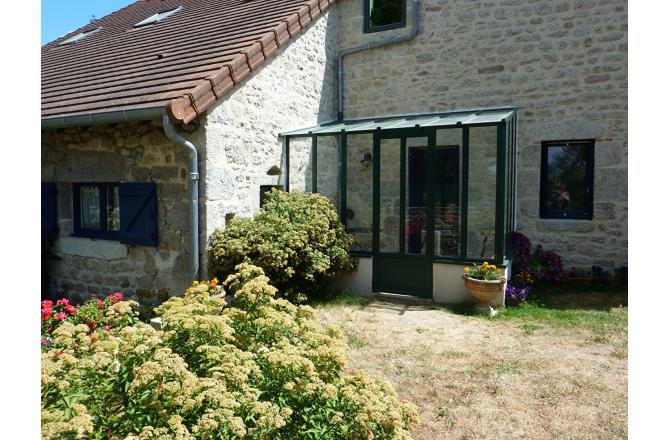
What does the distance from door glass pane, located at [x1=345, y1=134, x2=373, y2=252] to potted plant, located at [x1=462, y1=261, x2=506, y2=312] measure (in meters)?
1.63

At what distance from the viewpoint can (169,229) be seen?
5.77m

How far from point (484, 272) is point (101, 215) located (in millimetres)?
5521

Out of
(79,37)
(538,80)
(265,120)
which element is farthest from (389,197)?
(79,37)

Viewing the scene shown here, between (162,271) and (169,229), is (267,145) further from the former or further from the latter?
(162,271)

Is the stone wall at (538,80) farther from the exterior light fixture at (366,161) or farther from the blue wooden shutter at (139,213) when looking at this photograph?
the blue wooden shutter at (139,213)

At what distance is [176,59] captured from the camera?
255 inches

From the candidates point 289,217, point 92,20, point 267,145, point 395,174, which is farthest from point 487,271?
point 92,20

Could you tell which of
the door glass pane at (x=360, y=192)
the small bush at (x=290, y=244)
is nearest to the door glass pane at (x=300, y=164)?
the small bush at (x=290, y=244)

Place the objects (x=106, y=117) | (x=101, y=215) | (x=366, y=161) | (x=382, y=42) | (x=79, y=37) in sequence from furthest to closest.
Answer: (x=79, y=37) → (x=382, y=42) → (x=366, y=161) → (x=101, y=215) → (x=106, y=117)

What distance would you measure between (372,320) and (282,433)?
358 cm

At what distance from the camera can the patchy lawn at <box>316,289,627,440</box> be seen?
323cm

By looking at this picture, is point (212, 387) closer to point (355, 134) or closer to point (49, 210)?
point (49, 210)

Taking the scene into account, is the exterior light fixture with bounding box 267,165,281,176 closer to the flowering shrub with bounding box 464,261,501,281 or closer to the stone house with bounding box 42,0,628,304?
the stone house with bounding box 42,0,628,304

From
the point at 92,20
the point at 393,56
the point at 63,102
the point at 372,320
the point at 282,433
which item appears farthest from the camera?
the point at 92,20
